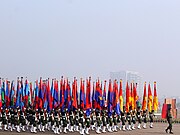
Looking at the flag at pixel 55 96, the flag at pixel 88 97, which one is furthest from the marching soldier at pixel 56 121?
the flag at pixel 88 97

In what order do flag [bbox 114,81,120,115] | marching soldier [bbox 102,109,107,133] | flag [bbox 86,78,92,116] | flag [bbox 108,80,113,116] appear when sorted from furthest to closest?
1. flag [bbox 114,81,120,115]
2. flag [bbox 108,80,113,116]
3. flag [bbox 86,78,92,116]
4. marching soldier [bbox 102,109,107,133]

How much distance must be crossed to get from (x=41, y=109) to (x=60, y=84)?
2.26m

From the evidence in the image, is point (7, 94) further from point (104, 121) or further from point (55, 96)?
point (104, 121)

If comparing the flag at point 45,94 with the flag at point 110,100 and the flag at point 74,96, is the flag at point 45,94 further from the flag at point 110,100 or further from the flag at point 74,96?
the flag at point 110,100

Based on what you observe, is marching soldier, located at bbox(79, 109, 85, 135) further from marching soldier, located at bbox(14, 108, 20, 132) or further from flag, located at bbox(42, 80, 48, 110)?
marching soldier, located at bbox(14, 108, 20, 132)

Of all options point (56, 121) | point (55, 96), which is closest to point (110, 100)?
point (55, 96)

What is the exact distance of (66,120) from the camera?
73.4 ft

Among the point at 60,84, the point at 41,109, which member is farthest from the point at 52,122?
the point at 60,84

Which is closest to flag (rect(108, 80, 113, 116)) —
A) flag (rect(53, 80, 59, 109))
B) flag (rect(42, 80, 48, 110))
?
flag (rect(53, 80, 59, 109))

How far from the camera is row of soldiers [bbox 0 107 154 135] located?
22031 mm

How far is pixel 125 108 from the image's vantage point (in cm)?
2480

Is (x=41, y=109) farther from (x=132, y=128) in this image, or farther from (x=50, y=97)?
(x=132, y=128)

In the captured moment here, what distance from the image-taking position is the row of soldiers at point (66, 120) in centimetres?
2203

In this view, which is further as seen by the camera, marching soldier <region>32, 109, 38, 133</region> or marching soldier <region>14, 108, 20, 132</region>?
marching soldier <region>14, 108, 20, 132</region>
